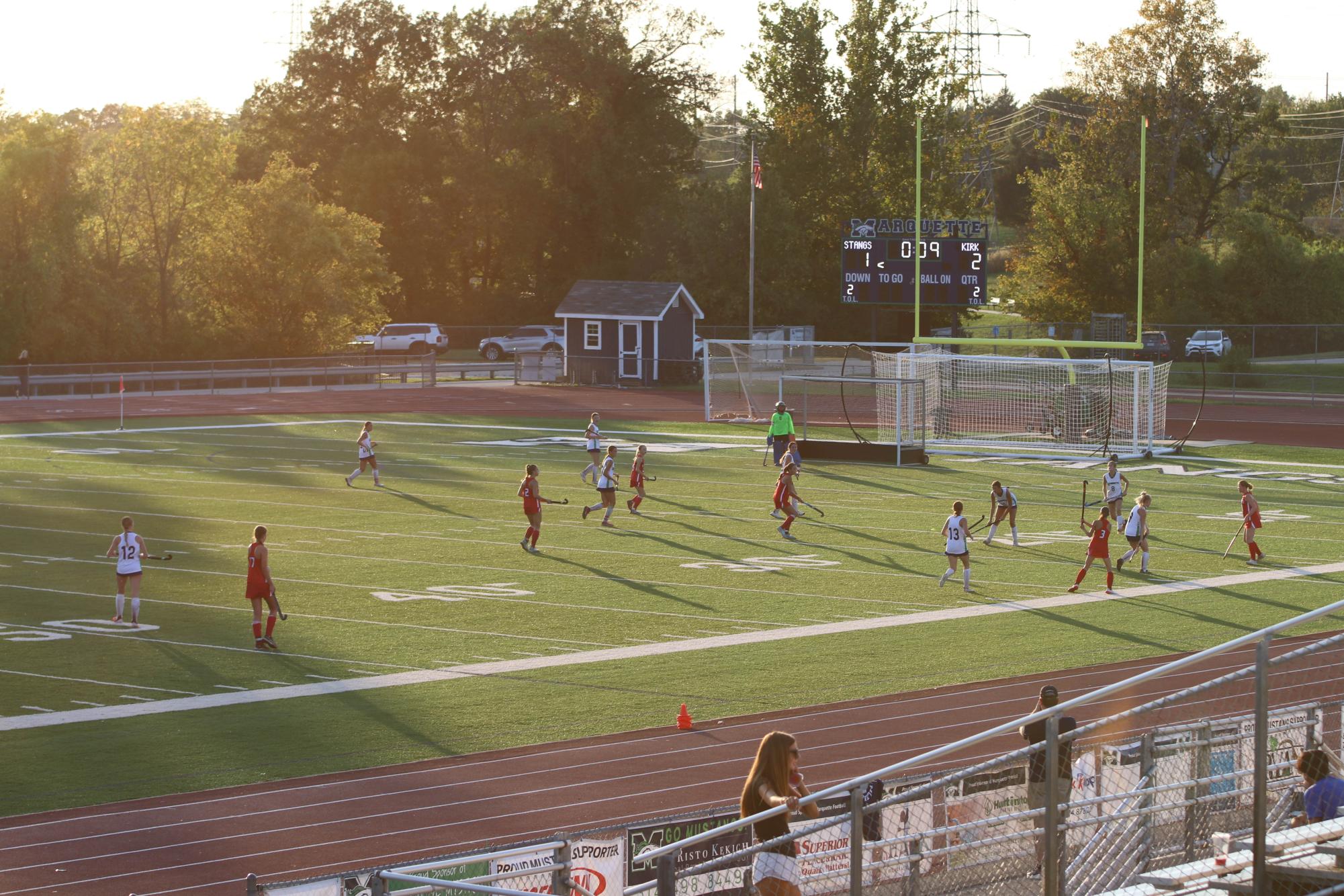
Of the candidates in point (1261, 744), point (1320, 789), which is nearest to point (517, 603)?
point (1320, 789)

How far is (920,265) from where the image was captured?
147ft

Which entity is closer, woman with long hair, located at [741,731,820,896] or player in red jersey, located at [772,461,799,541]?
woman with long hair, located at [741,731,820,896]

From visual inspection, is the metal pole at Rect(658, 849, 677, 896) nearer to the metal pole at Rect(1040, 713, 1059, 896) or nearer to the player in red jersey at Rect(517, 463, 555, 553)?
the metal pole at Rect(1040, 713, 1059, 896)

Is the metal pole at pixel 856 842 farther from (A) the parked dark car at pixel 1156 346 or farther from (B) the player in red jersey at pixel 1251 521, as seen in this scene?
(A) the parked dark car at pixel 1156 346

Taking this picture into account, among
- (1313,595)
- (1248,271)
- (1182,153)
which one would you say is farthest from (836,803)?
(1182,153)

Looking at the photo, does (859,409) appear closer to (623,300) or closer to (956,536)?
(623,300)

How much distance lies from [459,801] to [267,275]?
58.8m

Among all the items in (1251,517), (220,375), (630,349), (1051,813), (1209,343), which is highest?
(1209,343)

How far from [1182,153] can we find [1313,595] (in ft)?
202

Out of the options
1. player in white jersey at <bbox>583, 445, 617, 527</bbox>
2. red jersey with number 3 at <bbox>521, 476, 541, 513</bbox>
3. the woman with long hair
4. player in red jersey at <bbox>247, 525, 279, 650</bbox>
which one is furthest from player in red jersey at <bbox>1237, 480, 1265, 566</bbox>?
the woman with long hair

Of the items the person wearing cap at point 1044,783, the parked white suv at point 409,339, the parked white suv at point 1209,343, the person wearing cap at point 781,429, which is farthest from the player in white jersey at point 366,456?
the parked white suv at point 409,339

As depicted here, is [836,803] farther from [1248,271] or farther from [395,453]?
[1248,271]

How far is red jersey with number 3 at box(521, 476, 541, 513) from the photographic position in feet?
85.8

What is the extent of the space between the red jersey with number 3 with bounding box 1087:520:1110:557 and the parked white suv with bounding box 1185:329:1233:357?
47077 mm
